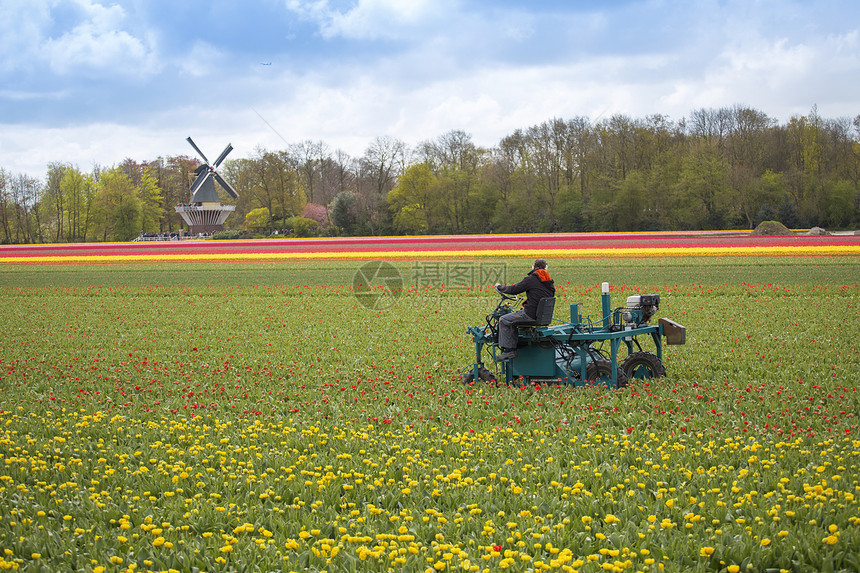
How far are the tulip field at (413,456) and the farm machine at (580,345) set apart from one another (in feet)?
1.18

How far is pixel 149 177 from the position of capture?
103 m

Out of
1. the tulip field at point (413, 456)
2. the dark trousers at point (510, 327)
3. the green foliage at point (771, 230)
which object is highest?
the green foliage at point (771, 230)

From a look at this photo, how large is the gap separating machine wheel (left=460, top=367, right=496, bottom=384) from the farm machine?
44 mm

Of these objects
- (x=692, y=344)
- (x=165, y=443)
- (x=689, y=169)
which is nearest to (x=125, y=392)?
(x=165, y=443)

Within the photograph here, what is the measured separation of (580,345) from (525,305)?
1143 mm

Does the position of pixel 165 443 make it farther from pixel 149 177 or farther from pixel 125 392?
pixel 149 177

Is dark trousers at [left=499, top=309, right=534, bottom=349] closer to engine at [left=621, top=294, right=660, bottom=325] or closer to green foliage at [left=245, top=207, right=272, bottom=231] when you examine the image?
engine at [left=621, top=294, right=660, bottom=325]

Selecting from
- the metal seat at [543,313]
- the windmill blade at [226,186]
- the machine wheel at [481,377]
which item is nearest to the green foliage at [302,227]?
the windmill blade at [226,186]

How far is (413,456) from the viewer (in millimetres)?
7340

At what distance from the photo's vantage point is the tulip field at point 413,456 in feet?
17.0

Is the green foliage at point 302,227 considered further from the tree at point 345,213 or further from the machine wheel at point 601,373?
the machine wheel at point 601,373

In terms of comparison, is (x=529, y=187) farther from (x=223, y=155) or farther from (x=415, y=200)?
(x=223, y=155)

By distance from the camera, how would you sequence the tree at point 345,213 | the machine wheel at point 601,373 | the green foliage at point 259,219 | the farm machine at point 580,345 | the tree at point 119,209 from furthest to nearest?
the tree at point 119,209, the green foliage at point 259,219, the tree at point 345,213, the machine wheel at point 601,373, the farm machine at point 580,345

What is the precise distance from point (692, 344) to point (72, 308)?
64.1 feet
